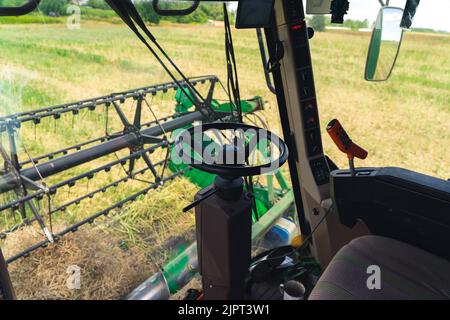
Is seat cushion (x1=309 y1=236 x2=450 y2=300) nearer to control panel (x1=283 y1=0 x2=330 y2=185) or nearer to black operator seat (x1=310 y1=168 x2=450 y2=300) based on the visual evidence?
black operator seat (x1=310 y1=168 x2=450 y2=300)

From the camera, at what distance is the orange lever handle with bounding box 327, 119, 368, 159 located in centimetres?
174

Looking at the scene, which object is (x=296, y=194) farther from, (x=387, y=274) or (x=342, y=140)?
(x=387, y=274)

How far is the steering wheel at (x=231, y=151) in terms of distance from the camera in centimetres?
148

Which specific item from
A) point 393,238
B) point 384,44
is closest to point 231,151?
point 384,44

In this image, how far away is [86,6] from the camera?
1.42 m

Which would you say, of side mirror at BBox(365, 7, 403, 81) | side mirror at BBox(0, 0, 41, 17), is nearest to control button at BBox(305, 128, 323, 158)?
side mirror at BBox(365, 7, 403, 81)

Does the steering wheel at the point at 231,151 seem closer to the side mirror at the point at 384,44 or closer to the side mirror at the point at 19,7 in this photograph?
the side mirror at the point at 384,44

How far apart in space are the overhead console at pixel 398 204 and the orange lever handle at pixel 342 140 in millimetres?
166

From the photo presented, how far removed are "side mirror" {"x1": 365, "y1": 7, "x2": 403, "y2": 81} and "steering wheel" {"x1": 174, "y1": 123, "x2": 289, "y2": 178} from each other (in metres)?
0.62

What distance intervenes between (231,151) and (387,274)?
0.97m

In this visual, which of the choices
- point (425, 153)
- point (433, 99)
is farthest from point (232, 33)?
point (433, 99)

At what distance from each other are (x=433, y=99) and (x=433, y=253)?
6.99 meters

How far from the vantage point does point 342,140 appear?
1753 mm
